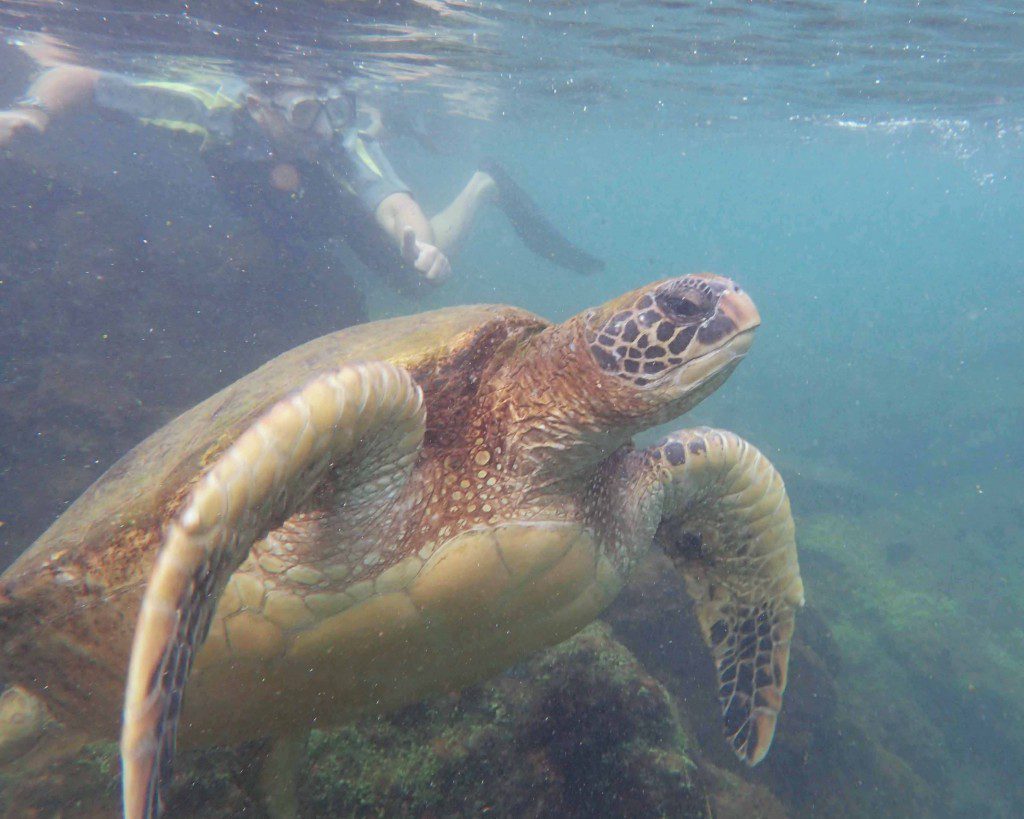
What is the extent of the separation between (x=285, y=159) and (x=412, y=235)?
9.05ft

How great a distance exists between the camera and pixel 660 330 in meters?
1.95

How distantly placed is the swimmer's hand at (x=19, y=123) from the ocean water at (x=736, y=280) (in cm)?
21

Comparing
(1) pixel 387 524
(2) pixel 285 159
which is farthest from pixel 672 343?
(2) pixel 285 159

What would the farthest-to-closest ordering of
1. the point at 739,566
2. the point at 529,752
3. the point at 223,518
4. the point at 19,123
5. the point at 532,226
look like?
1. the point at 532,226
2. the point at 19,123
3. the point at 739,566
4. the point at 529,752
5. the point at 223,518

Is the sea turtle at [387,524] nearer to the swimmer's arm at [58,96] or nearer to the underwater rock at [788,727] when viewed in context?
the underwater rock at [788,727]

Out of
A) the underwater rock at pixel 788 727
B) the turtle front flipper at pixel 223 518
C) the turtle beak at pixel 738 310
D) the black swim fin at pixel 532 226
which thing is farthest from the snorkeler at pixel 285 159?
the turtle front flipper at pixel 223 518

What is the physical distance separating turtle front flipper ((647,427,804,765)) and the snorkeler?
7.33 meters

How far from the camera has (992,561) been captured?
12.2 m

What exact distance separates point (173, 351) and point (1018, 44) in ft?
61.6

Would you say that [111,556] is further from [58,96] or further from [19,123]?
[58,96]

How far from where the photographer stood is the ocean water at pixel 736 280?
5.89m

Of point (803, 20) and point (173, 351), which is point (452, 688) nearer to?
point (173, 351)

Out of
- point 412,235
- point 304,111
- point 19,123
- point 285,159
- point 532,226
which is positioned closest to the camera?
point 19,123

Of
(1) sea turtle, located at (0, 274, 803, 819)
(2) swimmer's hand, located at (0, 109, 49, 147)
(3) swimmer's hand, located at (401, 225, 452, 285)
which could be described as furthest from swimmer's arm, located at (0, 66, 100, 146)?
(1) sea turtle, located at (0, 274, 803, 819)
